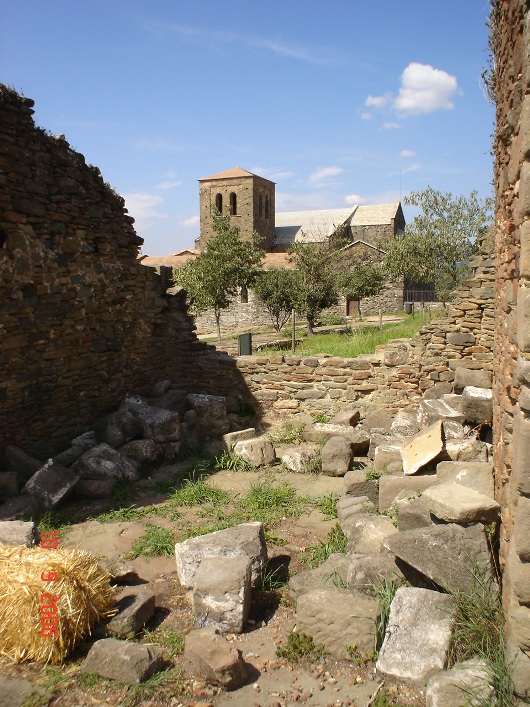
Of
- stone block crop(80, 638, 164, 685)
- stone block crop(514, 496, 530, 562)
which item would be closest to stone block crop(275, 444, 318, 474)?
stone block crop(80, 638, 164, 685)

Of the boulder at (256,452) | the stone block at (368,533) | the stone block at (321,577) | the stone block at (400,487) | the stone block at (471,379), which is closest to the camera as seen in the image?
the stone block at (321,577)

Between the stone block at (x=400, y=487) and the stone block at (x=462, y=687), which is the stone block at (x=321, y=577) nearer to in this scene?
the stone block at (x=400, y=487)

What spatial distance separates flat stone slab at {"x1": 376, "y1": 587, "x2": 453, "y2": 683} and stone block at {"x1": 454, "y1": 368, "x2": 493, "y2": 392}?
460 centimetres

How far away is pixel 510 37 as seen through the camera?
3.76 metres

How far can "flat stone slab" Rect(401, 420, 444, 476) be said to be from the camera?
5508mm

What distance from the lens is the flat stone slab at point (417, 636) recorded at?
11.4 ft

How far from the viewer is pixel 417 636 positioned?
141 inches

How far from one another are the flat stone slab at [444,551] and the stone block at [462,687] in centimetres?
59

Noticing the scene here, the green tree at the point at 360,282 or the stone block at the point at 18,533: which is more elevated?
the green tree at the point at 360,282

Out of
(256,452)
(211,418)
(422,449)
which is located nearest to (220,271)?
(211,418)

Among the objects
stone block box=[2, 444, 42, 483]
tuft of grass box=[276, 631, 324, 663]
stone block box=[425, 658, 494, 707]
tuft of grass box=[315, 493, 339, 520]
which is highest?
stone block box=[2, 444, 42, 483]

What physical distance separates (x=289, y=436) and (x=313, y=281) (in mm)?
20376

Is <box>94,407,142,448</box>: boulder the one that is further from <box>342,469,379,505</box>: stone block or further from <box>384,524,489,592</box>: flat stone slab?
<box>384,524,489,592</box>: flat stone slab

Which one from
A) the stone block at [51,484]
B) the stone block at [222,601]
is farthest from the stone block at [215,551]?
the stone block at [51,484]
